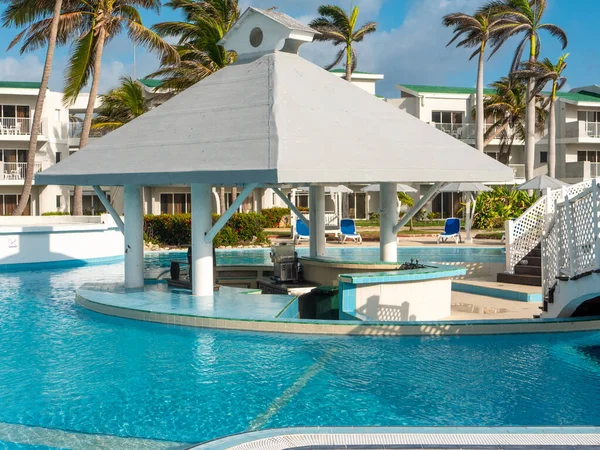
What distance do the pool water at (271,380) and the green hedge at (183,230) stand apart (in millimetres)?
16601

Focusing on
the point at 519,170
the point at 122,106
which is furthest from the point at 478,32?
the point at 122,106

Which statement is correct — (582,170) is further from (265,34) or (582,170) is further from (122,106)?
(265,34)

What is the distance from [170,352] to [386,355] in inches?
125

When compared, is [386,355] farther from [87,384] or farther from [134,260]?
[134,260]

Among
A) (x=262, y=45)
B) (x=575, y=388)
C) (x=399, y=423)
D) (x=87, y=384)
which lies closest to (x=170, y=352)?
(x=87, y=384)

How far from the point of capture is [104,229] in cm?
2552

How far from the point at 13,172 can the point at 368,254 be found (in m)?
25.6

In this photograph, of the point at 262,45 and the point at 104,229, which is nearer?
the point at 262,45

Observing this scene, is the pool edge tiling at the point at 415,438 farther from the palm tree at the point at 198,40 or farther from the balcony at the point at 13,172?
the balcony at the point at 13,172

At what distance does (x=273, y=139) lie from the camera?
12008mm

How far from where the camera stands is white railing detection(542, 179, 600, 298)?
10.2 m

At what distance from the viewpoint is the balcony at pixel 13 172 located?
4191 cm

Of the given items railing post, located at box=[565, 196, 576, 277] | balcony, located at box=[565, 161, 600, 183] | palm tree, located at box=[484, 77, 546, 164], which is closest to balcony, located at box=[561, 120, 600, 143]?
balcony, located at box=[565, 161, 600, 183]

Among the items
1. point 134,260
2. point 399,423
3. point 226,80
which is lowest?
point 399,423
